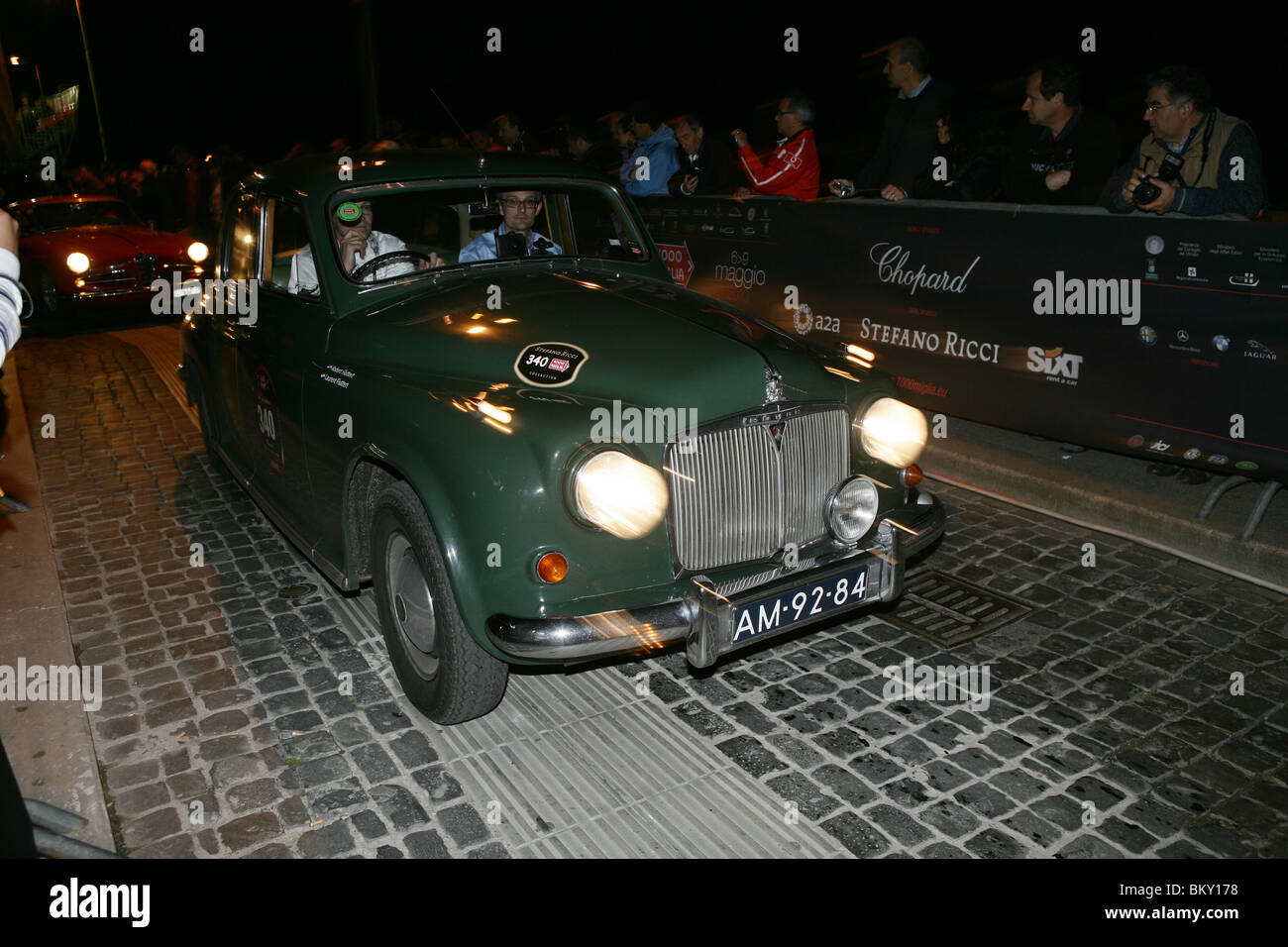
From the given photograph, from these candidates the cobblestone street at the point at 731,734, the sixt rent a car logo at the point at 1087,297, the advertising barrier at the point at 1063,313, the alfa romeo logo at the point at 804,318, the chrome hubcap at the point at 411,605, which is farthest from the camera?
the alfa romeo logo at the point at 804,318

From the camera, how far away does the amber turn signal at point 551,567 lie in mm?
3041

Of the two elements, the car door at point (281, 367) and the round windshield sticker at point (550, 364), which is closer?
the round windshield sticker at point (550, 364)

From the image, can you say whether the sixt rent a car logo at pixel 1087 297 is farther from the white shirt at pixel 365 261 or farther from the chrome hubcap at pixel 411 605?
the chrome hubcap at pixel 411 605

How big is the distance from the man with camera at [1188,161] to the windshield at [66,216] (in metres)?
13.2

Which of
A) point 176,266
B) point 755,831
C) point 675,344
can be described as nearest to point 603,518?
point 675,344

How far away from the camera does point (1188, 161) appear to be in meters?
5.33

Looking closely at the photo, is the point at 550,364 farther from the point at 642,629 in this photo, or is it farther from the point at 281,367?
the point at 281,367

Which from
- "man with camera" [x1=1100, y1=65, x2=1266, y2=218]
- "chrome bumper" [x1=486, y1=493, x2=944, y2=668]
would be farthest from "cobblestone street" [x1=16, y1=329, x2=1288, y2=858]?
"man with camera" [x1=1100, y1=65, x2=1266, y2=218]

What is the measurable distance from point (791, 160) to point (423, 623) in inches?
228

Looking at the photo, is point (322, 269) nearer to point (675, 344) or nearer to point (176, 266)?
point (675, 344)

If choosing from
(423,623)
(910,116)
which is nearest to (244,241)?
(423,623)

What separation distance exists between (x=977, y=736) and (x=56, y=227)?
14033mm

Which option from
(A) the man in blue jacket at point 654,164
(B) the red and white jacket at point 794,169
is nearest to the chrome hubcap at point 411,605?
(B) the red and white jacket at point 794,169

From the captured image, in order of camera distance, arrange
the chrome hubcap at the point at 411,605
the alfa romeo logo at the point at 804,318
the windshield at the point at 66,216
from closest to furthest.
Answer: the chrome hubcap at the point at 411,605
the alfa romeo logo at the point at 804,318
the windshield at the point at 66,216
